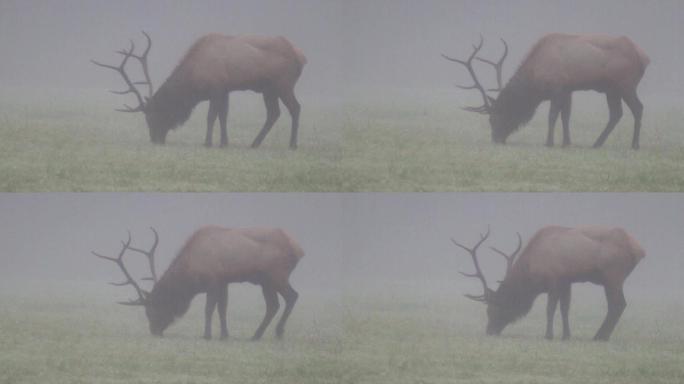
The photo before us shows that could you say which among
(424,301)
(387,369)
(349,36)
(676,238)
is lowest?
(387,369)

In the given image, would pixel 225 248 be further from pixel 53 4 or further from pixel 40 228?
pixel 53 4

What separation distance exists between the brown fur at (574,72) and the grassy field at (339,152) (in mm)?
55

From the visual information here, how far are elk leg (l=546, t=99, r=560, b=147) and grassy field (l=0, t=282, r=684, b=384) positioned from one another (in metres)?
0.84

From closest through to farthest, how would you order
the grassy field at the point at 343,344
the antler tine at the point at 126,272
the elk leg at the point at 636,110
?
the grassy field at the point at 343,344 → the antler tine at the point at 126,272 → the elk leg at the point at 636,110

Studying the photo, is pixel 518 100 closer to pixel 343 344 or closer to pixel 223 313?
pixel 343 344

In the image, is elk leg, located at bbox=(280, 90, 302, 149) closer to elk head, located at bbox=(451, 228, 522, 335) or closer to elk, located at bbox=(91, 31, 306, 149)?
elk, located at bbox=(91, 31, 306, 149)

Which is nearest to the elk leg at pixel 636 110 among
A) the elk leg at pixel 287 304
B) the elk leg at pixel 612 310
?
the elk leg at pixel 612 310

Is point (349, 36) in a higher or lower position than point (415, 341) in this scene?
higher

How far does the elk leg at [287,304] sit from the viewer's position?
19.7ft

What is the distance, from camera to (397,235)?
6.00m

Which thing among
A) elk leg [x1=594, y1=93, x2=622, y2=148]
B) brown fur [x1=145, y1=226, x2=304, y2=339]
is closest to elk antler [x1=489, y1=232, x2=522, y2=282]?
elk leg [x1=594, y1=93, x2=622, y2=148]

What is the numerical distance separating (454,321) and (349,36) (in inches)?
64.3

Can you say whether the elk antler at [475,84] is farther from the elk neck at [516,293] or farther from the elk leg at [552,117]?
the elk neck at [516,293]

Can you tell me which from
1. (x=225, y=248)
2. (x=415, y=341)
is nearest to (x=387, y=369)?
(x=415, y=341)
